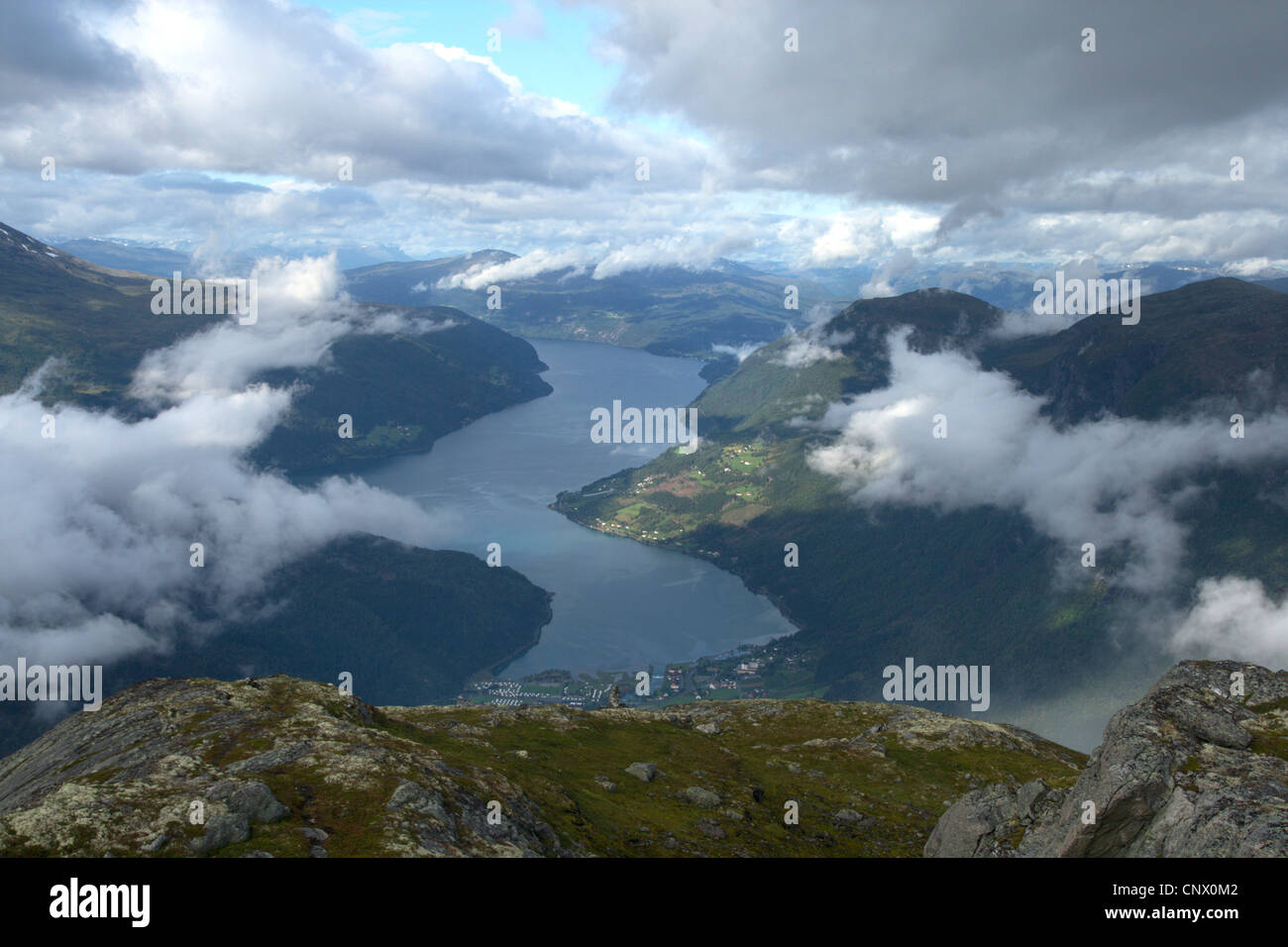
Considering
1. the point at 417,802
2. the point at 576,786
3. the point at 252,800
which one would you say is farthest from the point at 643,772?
the point at 252,800

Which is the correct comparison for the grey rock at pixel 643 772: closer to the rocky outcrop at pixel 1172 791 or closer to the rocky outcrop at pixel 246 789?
the rocky outcrop at pixel 246 789

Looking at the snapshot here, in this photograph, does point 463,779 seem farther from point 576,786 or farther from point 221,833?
point 221,833

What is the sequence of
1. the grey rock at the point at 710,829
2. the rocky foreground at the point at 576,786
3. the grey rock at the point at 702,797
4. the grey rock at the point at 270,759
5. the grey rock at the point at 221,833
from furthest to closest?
the grey rock at the point at 702,797 → the grey rock at the point at 710,829 → the grey rock at the point at 270,759 → the grey rock at the point at 221,833 → the rocky foreground at the point at 576,786

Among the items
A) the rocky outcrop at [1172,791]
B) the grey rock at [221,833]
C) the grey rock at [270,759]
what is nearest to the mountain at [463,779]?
the grey rock at [221,833]

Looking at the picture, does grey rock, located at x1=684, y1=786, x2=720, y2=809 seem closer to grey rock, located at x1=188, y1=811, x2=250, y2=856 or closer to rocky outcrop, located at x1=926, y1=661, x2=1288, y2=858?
rocky outcrop, located at x1=926, y1=661, x2=1288, y2=858

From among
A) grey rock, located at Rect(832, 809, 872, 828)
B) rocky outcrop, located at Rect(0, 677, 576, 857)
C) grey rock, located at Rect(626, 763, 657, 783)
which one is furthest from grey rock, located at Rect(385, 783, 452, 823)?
grey rock, located at Rect(832, 809, 872, 828)
